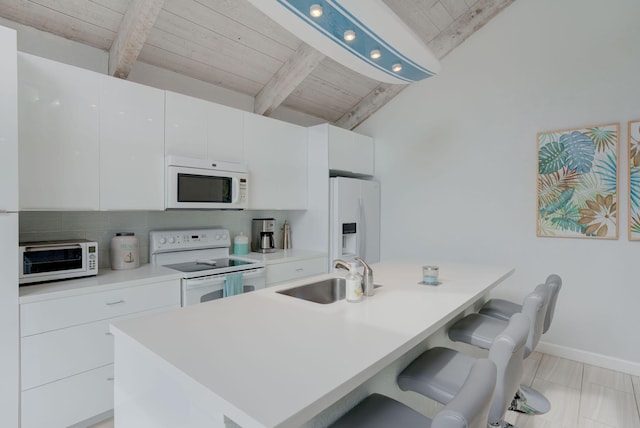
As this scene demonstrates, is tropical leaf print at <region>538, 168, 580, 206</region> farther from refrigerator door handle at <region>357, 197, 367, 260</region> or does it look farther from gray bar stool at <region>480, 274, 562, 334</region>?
refrigerator door handle at <region>357, 197, 367, 260</region>

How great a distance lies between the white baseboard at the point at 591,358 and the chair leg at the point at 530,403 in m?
0.84

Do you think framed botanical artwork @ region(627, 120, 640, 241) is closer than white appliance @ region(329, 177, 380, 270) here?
Yes

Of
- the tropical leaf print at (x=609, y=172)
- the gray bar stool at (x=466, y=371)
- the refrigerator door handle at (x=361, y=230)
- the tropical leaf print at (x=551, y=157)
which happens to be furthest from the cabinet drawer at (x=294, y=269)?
the tropical leaf print at (x=609, y=172)

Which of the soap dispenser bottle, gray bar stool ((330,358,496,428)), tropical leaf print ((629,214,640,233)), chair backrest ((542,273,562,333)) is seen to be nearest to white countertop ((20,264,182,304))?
the soap dispenser bottle

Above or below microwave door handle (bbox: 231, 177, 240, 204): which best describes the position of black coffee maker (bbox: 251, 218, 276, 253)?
below

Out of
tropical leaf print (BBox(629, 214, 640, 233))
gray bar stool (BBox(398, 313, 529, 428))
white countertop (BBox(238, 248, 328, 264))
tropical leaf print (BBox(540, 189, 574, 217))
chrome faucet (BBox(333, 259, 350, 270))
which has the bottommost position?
gray bar stool (BBox(398, 313, 529, 428))

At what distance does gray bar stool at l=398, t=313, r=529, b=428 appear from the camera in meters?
1.13

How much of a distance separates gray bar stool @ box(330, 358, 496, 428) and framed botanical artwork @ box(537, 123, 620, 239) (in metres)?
2.61

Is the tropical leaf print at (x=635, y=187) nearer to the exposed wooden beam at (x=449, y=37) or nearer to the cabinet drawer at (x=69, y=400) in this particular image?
the exposed wooden beam at (x=449, y=37)

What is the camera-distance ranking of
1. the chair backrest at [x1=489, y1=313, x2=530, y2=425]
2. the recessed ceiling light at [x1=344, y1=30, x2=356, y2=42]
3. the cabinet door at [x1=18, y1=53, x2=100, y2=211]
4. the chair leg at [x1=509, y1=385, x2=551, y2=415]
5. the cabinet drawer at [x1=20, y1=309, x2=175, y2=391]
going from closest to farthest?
the chair backrest at [x1=489, y1=313, x2=530, y2=425], the recessed ceiling light at [x1=344, y1=30, x2=356, y2=42], the cabinet drawer at [x1=20, y1=309, x2=175, y2=391], the cabinet door at [x1=18, y1=53, x2=100, y2=211], the chair leg at [x1=509, y1=385, x2=551, y2=415]

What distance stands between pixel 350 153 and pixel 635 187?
8.12ft

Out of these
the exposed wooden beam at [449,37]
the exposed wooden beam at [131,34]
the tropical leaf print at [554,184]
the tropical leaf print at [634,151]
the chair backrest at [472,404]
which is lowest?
the chair backrest at [472,404]

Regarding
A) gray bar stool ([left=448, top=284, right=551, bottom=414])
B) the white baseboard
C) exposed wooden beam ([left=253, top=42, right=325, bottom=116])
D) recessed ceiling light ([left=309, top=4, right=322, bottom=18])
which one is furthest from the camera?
exposed wooden beam ([left=253, top=42, right=325, bottom=116])

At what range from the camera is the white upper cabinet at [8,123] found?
5.54 ft
